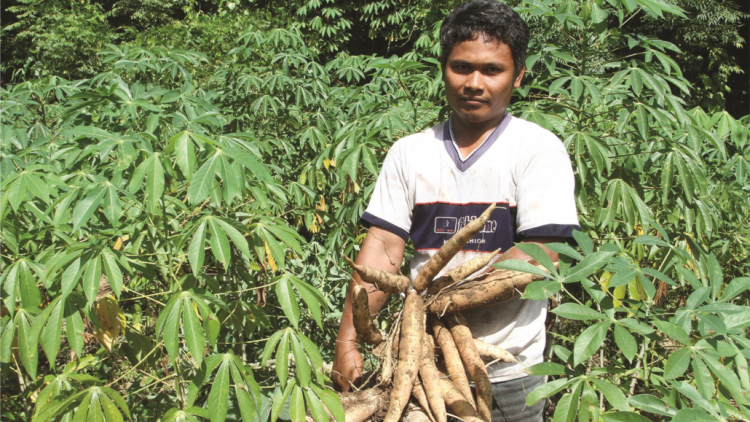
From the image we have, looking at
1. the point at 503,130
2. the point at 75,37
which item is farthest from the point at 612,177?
the point at 75,37

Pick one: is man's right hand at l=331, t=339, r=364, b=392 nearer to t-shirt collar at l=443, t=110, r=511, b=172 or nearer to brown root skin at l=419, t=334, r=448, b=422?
brown root skin at l=419, t=334, r=448, b=422

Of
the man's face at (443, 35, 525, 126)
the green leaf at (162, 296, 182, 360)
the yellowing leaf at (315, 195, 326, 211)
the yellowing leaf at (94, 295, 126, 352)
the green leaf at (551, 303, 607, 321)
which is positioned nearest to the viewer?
the green leaf at (551, 303, 607, 321)

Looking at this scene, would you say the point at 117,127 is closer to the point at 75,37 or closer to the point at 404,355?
the point at 404,355

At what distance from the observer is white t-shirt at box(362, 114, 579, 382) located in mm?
1339

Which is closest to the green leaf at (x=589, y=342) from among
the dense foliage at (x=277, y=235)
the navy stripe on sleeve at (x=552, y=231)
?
the dense foliage at (x=277, y=235)

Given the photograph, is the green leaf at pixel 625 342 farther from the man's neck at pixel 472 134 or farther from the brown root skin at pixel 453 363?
the man's neck at pixel 472 134

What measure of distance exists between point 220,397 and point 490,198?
2.79 feet

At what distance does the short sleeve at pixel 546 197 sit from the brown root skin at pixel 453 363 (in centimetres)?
33

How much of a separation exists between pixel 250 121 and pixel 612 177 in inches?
86.9

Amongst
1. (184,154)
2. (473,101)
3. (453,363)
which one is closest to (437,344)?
(453,363)

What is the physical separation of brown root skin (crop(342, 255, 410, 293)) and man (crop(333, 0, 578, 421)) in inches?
3.5

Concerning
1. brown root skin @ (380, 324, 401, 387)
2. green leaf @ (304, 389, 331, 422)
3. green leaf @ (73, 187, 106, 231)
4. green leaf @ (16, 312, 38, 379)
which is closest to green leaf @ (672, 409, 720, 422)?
brown root skin @ (380, 324, 401, 387)

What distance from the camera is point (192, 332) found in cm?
131

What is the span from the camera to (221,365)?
1394mm
